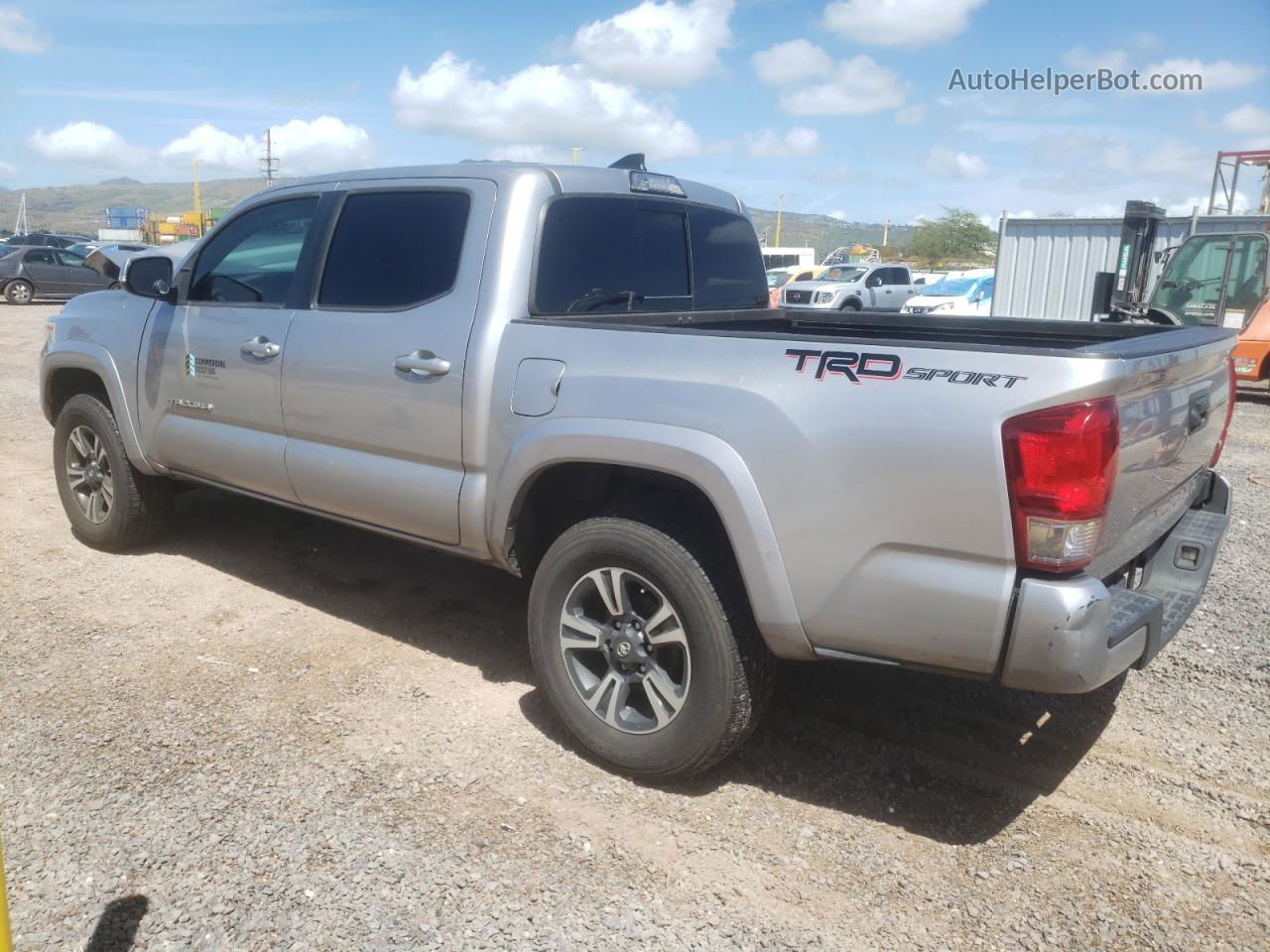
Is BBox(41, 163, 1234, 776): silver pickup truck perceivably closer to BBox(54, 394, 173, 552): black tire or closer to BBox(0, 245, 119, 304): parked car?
BBox(54, 394, 173, 552): black tire

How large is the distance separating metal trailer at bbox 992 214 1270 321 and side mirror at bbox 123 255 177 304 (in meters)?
16.3

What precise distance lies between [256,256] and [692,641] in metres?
2.82

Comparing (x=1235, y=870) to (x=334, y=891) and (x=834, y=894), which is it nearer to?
(x=834, y=894)

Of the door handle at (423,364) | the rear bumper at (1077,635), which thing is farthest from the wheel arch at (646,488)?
the rear bumper at (1077,635)

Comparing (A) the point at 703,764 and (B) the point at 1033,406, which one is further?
(A) the point at 703,764

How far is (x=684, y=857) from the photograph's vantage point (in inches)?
115

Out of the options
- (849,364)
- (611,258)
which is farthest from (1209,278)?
(849,364)

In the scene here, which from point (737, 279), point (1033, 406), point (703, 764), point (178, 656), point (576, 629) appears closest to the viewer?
point (1033, 406)

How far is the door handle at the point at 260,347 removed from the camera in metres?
4.21

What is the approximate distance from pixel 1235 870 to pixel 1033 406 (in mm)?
1553

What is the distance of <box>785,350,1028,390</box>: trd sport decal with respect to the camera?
2465 mm

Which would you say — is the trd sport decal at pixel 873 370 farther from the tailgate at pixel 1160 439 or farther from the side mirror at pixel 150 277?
the side mirror at pixel 150 277

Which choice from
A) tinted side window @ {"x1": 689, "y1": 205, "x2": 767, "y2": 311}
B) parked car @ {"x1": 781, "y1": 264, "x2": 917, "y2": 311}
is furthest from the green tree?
tinted side window @ {"x1": 689, "y1": 205, "x2": 767, "y2": 311}

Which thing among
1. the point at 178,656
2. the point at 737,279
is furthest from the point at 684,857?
the point at 737,279
